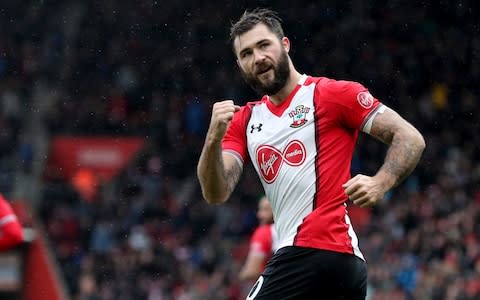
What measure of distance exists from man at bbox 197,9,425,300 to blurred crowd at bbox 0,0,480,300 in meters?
7.35

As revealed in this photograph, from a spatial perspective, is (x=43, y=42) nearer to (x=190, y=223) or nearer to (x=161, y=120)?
(x=161, y=120)

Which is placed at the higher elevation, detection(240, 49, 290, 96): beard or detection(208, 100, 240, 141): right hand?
detection(240, 49, 290, 96): beard

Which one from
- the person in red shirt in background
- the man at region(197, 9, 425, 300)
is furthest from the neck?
the person in red shirt in background

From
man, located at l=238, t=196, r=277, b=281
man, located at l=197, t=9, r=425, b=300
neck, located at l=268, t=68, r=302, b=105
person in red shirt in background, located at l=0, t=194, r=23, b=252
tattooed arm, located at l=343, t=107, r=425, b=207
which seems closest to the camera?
tattooed arm, located at l=343, t=107, r=425, b=207

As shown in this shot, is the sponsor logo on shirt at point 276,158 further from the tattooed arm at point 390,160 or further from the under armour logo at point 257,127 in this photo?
the tattooed arm at point 390,160

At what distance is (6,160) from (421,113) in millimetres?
7490

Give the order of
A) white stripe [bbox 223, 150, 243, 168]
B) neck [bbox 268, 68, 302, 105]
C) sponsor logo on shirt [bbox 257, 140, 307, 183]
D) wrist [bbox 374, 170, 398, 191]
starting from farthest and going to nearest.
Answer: white stripe [bbox 223, 150, 243, 168]
neck [bbox 268, 68, 302, 105]
sponsor logo on shirt [bbox 257, 140, 307, 183]
wrist [bbox 374, 170, 398, 191]

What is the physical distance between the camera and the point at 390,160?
4.52m

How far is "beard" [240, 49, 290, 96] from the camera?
4887 mm

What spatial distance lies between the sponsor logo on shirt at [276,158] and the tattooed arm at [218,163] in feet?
0.60

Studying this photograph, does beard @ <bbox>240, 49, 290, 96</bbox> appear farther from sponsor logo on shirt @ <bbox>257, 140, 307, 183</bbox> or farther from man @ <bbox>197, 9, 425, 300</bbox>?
sponsor logo on shirt @ <bbox>257, 140, 307, 183</bbox>

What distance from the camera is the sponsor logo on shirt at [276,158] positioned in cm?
479

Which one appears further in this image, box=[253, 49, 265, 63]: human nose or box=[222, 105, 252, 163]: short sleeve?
box=[222, 105, 252, 163]: short sleeve

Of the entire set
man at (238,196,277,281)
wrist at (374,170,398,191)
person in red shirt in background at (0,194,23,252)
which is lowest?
man at (238,196,277,281)
